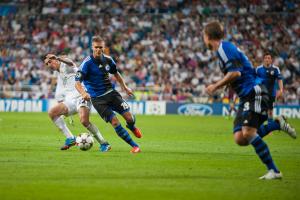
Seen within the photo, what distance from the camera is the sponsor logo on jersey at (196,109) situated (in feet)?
131

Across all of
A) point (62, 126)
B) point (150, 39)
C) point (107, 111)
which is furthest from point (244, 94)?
point (150, 39)

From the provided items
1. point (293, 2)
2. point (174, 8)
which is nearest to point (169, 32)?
point (174, 8)

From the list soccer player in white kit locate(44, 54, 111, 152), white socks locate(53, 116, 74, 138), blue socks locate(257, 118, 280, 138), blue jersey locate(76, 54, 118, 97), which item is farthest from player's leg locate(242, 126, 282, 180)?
white socks locate(53, 116, 74, 138)

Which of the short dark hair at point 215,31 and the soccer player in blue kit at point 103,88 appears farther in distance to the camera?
the soccer player in blue kit at point 103,88

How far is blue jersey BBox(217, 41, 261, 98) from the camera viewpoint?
10.5 meters

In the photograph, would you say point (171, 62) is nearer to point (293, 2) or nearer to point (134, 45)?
point (134, 45)

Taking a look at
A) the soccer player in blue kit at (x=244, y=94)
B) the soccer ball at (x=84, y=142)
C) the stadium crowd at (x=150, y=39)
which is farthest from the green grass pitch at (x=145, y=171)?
the stadium crowd at (x=150, y=39)

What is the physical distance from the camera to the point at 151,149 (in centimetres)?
1633

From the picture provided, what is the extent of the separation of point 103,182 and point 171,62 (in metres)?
31.6

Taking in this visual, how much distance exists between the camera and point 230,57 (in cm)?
1050

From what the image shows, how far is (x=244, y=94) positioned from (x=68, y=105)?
7.04m

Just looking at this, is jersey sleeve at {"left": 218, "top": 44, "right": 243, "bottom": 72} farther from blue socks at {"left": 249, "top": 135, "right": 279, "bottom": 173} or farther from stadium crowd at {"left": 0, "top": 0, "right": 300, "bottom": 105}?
stadium crowd at {"left": 0, "top": 0, "right": 300, "bottom": 105}

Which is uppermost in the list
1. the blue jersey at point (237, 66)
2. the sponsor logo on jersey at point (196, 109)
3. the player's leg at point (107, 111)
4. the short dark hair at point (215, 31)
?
the short dark hair at point (215, 31)

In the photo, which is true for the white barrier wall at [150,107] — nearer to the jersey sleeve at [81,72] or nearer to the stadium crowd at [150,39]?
the stadium crowd at [150,39]
